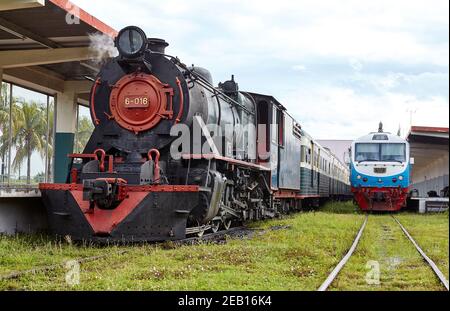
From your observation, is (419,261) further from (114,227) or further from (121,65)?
(121,65)

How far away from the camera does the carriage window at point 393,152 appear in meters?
22.5

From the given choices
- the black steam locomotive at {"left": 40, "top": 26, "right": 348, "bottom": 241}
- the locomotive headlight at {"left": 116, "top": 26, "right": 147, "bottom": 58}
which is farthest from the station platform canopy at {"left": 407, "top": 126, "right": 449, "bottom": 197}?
the locomotive headlight at {"left": 116, "top": 26, "right": 147, "bottom": 58}

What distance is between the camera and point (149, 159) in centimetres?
1013

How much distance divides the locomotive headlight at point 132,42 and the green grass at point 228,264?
3313 mm

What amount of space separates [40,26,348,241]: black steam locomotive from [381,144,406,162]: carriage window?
11.2 metres

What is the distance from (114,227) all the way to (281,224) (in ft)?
22.1

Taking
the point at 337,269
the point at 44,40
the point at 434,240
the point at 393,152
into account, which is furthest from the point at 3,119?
the point at 393,152

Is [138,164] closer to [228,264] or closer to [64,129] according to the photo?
[228,264]

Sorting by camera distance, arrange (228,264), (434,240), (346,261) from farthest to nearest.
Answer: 1. (434,240)
2. (346,261)
3. (228,264)

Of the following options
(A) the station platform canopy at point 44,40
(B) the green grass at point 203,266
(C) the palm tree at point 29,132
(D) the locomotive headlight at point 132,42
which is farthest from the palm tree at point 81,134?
(B) the green grass at point 203,266

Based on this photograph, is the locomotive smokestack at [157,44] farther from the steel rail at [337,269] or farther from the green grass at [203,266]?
the steel rail at [337,269]

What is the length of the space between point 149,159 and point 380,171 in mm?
14028

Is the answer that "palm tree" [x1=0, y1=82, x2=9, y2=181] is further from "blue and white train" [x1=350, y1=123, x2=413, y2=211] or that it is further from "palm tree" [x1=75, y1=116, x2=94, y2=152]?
"blue and white train" [x1=350, y1=123, x2=413, y2=211]

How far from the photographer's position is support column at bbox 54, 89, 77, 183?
650 inches
